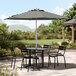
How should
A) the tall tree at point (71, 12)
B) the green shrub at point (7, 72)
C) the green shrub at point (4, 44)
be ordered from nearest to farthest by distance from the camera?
the green shrub at point (7, 72)
the green shrub at point (4, 44)
the tall tree at point (71, 12)

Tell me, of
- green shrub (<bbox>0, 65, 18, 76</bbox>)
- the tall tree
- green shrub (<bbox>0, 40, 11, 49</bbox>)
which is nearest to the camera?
green shrub (<bbox>0, 65, 18, 76</bbox>)

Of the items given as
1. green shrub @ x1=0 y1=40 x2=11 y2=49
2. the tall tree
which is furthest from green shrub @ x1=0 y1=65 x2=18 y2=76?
the tall tree

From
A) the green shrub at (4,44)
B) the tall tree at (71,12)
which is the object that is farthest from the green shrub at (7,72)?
the tall tree at (71,12)

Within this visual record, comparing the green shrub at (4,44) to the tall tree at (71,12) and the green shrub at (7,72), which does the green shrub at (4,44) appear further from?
the tall tree at (71,12)

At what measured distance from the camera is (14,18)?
9.14 meters

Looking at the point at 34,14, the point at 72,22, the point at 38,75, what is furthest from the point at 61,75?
the point at 72,22

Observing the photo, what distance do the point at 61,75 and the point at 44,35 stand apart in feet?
98.9

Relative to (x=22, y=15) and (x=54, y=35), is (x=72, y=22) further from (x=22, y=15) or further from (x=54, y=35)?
(x=22, y=15)

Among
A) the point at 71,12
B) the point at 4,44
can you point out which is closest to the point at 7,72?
the point at 4,44

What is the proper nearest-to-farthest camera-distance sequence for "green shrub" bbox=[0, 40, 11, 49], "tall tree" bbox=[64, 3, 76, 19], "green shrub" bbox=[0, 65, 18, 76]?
"green shrub" bbox=[0, 65, 18, 76]
"green shrub" bbox=[0, 40, 11, 49]
"tall tree" bbox=[64, 3, 76, 19]

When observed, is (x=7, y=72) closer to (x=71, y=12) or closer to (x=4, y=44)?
(x=4, y=44)

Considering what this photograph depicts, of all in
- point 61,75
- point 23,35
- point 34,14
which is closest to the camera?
point 61,75

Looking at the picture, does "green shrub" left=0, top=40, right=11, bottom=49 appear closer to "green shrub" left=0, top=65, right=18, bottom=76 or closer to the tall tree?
"green shrub" left=0, top=65, right=18, bottom=76

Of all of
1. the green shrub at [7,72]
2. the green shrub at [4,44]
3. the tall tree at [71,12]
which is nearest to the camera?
the green shrub at [7,72]
